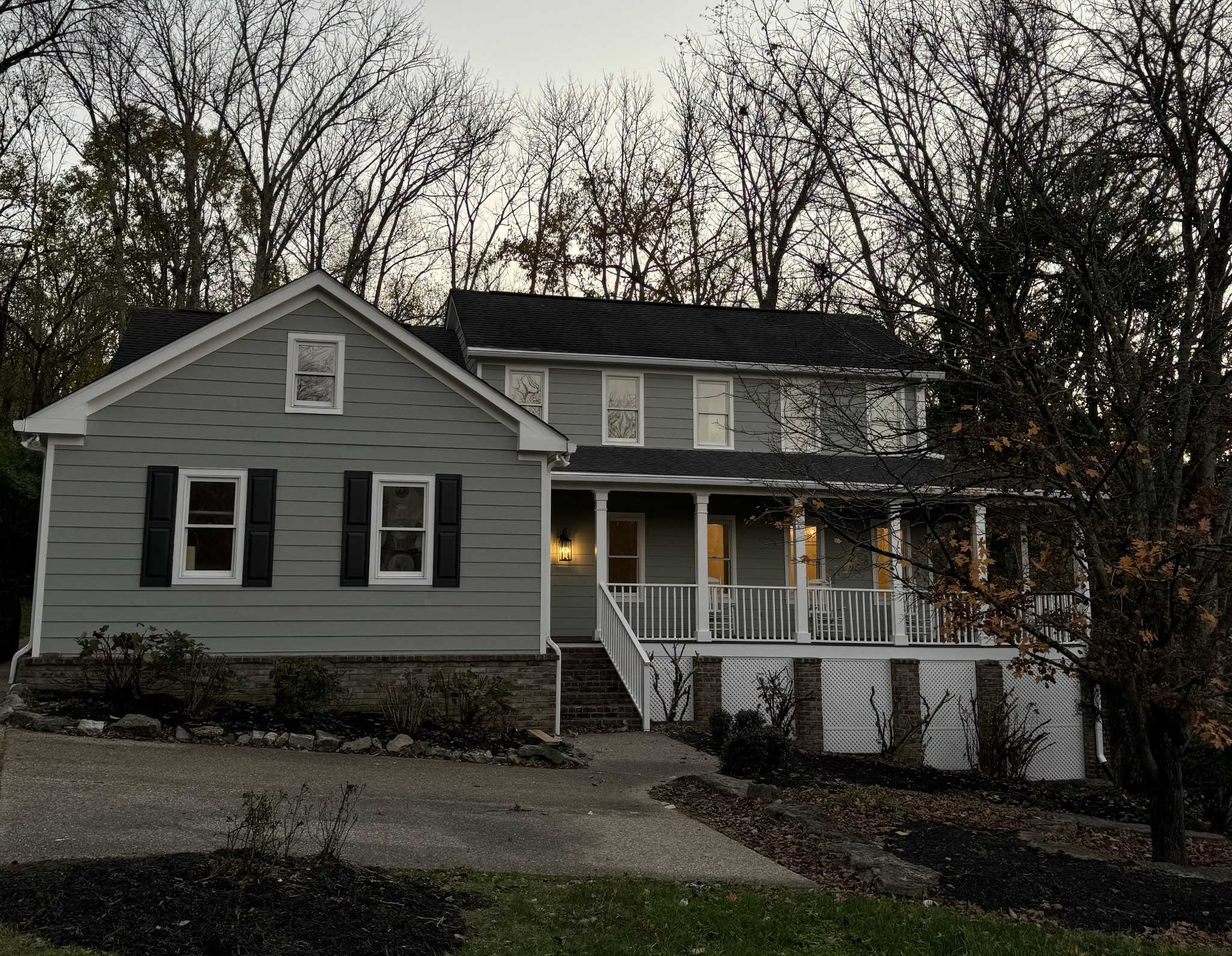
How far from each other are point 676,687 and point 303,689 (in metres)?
5.66

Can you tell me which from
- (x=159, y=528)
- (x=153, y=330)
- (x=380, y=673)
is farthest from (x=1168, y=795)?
(x=153, y=330)

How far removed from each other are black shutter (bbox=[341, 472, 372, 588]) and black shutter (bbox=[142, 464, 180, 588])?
208 cm

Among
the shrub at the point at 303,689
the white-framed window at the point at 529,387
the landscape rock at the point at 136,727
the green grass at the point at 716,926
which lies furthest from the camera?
the white-framed window at the point at 529,387

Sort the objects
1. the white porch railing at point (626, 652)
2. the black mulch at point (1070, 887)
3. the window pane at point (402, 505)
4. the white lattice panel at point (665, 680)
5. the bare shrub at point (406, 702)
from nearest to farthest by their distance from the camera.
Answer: the black mulch at point (1070, 887), the bare shrub at point (406, 702), the window pane at point (402, 505), the white porch railing at point (626, 652), the white lattice panel at point (665, 680)

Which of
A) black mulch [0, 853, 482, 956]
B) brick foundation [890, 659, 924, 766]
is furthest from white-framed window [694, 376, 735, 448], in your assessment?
black mulch [0, 853, 482, 956]

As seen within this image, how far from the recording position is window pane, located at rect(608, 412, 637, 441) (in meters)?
18.3

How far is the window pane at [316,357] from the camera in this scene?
13.5 meters

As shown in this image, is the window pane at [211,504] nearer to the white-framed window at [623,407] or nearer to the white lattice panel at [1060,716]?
the white-framed window at [623,407]

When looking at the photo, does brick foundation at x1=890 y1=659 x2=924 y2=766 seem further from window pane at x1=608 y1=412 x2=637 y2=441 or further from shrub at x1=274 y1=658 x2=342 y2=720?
shrub at x1=274 y1=658 x2=342 y2=720

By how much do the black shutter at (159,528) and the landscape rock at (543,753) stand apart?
4.98m

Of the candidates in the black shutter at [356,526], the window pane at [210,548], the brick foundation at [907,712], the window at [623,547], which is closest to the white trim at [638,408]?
the window at [623,547]

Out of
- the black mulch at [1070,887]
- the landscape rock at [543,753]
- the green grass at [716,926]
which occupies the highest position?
the landscape rock at [543,753]

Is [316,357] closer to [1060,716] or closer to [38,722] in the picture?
[38,722]

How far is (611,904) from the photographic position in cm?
584
